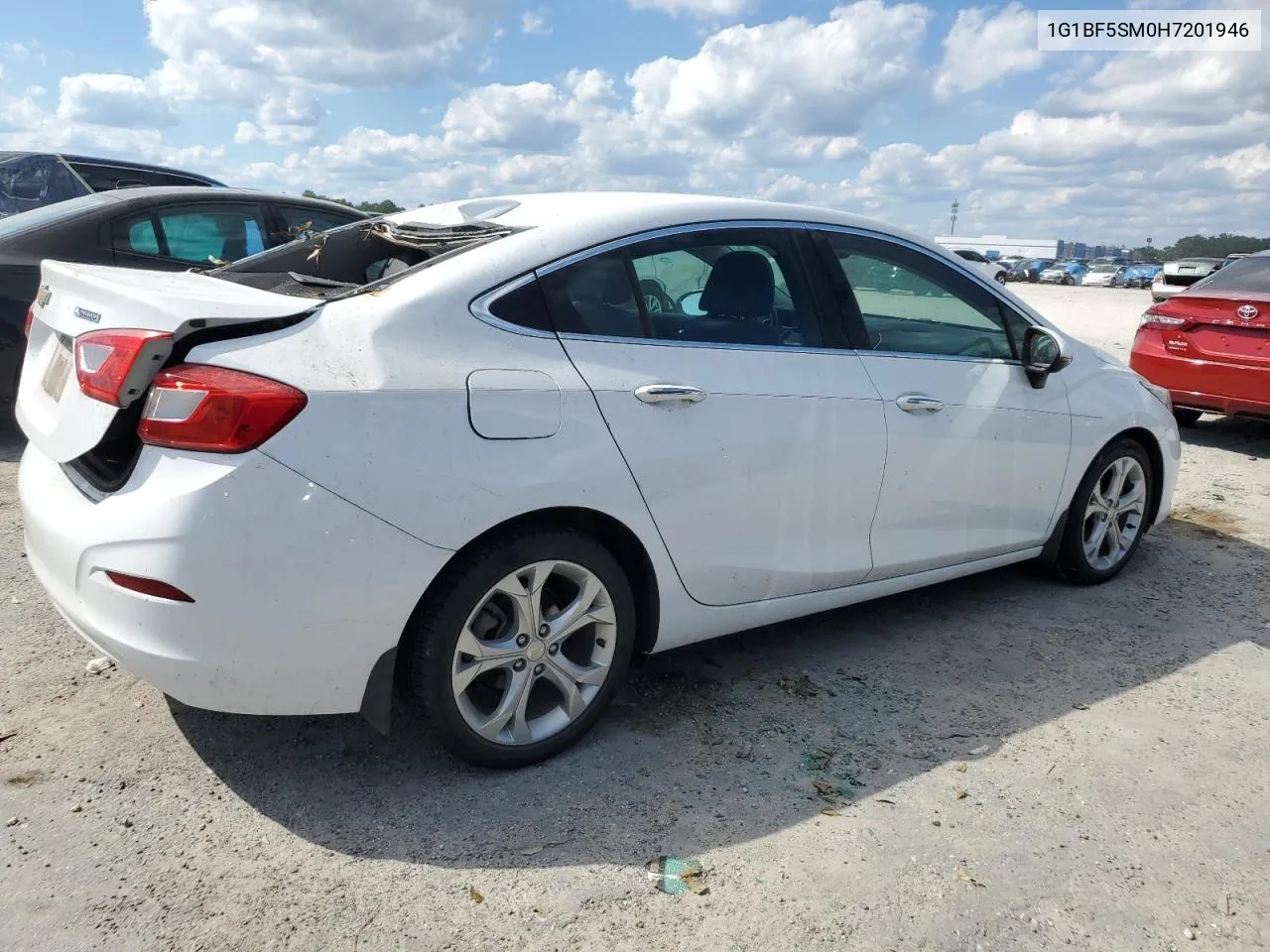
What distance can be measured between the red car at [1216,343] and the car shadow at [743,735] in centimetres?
351

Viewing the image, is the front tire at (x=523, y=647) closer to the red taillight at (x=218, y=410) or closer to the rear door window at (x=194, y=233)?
the red taillight at (x=218, y=410)

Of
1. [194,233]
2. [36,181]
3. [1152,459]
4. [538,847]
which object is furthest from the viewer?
[36,181]

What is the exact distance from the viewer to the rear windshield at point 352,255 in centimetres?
313

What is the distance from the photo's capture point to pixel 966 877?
2.46 metres

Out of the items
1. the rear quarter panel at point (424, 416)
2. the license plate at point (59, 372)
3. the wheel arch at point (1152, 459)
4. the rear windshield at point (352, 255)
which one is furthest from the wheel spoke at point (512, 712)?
the wheel arch at point (1152, 459)

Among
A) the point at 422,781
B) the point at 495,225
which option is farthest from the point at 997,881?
the point at 495,225

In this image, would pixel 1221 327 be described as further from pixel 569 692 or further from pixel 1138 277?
pixel 1138 277

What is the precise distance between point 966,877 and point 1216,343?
6.46 meters

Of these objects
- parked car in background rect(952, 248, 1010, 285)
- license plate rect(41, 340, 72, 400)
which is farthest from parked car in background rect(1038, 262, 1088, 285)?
license plate rect(41, 340, 72, 400)

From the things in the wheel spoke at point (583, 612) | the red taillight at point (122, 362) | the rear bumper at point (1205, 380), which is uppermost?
the red taillight at point (122, 362)

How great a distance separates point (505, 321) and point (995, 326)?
2.22 meters

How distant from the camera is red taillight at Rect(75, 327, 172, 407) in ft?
7.75

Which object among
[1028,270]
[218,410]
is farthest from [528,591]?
[1028,270]

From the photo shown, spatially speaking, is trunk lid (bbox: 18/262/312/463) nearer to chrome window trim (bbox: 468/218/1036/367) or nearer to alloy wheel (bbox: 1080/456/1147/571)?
chrome window trim (bbox: 468/218/1036/367)
